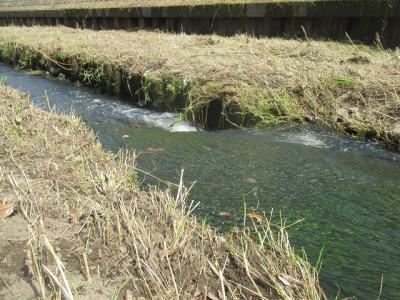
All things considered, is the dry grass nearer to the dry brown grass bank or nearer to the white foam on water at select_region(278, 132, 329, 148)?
the dry brown grass bank

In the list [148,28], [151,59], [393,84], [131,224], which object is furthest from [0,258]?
[148,28]

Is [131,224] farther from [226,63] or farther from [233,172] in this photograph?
[226,63]

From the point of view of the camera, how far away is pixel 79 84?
414 inches

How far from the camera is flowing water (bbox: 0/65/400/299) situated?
315 centimetres

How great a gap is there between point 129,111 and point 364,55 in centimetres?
391

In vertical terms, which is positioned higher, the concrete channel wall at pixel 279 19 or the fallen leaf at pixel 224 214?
the concrete channel wall at pixel 279 19

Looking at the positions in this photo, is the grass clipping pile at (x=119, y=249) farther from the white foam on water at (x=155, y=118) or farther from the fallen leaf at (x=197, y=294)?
the white foam on water at (x=155, y=118)

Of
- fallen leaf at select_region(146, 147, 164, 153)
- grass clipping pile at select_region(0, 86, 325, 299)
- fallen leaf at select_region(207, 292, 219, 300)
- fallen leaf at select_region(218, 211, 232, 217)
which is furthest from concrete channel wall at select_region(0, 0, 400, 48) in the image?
fallen leaf at select_region(207, 292, 219, 300)

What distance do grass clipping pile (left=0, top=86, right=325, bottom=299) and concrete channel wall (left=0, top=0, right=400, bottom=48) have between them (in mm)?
6712

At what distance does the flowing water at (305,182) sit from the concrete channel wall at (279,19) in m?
3.74

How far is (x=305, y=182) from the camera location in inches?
178

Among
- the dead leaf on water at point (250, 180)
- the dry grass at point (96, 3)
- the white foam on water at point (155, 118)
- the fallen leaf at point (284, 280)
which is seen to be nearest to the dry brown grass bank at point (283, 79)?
the white foam on water at point (155, 118)

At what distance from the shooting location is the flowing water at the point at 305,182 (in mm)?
3150

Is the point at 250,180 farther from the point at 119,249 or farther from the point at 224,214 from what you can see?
the point at 119,249
